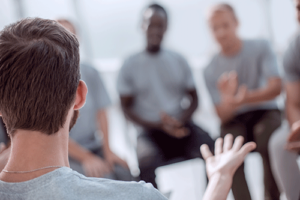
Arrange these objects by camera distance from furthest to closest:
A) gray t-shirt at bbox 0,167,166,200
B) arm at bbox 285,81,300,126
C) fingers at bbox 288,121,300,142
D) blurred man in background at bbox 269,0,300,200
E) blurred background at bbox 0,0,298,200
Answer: blurred background at bbox 0,0,298,200, arm at bbox 285,81,300,126, blurred man in background at bbox 269,0,300,200, fingers at bbox 288,121,300,142, gray t-shirt at bbox 0,167,166,200

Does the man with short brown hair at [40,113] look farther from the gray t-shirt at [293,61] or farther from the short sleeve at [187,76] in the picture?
the short sleeve at [187,76]

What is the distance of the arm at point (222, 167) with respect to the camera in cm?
67

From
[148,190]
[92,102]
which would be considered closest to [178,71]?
[92,102]

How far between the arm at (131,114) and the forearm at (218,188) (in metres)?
1.17

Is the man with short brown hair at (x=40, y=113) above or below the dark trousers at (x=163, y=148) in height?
above

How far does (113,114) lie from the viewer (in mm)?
4766

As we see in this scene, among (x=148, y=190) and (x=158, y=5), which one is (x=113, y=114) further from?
(x=148, y=190)

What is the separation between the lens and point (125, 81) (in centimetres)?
200

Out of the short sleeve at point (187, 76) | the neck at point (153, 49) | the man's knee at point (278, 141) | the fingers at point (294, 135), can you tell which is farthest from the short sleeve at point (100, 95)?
the fingers at point (294, 135)

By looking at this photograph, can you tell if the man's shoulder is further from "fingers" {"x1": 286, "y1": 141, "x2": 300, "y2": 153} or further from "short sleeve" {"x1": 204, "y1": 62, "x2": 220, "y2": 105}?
"short sleeve" {"x1": 204, "y1": 62, "x2": 220, "y2": 105}

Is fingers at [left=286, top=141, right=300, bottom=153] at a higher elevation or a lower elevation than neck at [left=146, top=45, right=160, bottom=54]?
lower

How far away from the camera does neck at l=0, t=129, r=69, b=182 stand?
59cm

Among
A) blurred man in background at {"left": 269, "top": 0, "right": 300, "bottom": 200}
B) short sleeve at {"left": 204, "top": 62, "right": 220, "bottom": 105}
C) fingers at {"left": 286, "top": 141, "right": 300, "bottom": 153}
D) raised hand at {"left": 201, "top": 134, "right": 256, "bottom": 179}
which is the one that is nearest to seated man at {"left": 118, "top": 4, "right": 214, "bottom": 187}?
short sleeve at {"left": 204, "top": 62, "right": 220, "bottom": 105}

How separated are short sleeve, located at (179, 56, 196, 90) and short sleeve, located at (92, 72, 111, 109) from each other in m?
0.54
